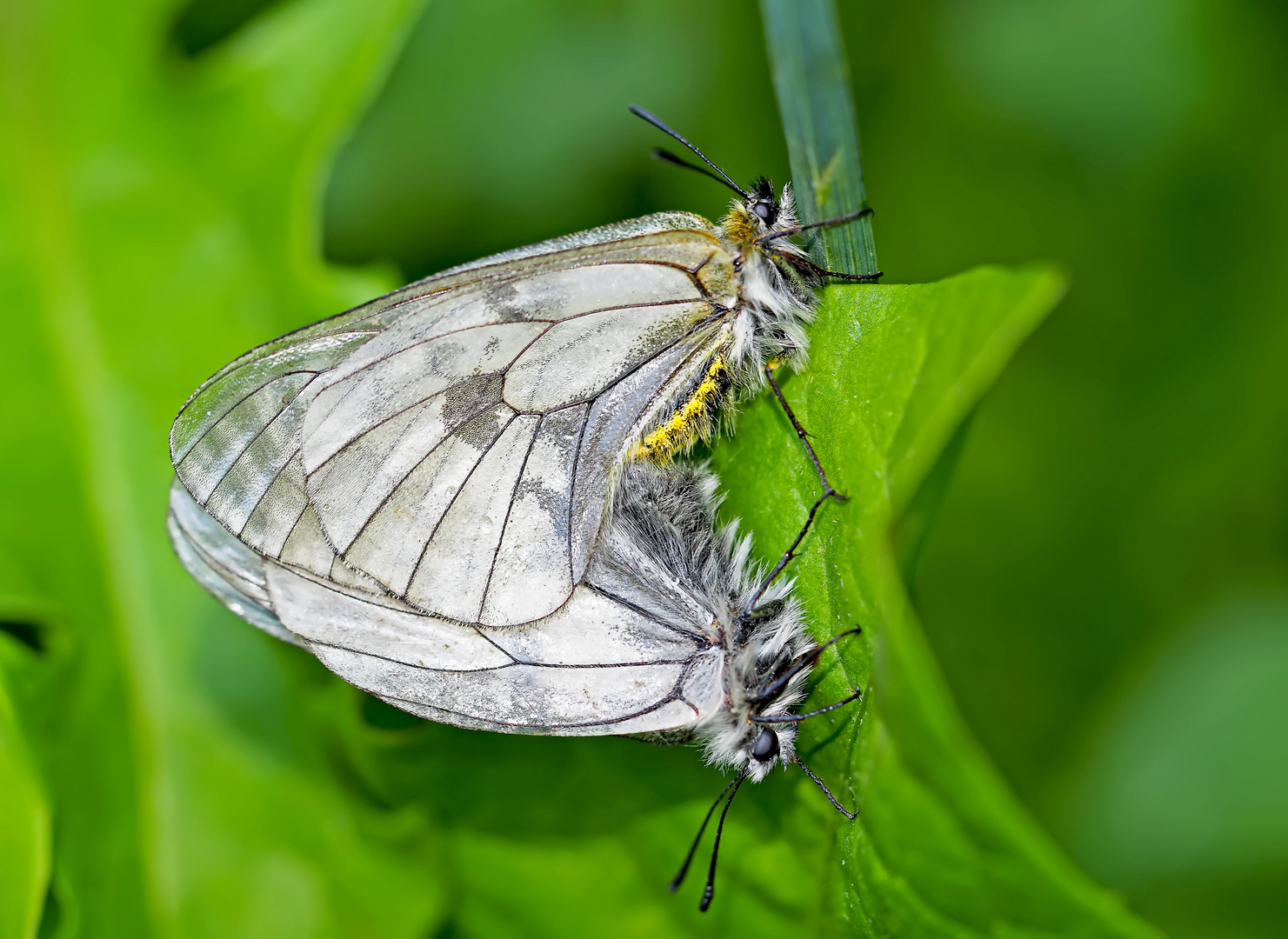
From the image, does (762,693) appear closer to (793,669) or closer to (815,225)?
(793,669)

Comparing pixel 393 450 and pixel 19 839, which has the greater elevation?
pixel 393 450

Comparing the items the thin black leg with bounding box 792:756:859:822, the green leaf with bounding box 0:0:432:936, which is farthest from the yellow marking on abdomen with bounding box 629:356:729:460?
the green leaf with bounding box 0:0:432:936

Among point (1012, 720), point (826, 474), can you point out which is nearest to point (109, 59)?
point (826, 474)

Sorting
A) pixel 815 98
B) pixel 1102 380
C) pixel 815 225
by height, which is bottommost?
pixel 1102 380

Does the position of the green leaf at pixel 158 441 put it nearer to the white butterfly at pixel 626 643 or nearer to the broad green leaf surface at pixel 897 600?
the white butterfly at pixel 626 643

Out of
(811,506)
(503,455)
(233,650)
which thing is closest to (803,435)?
(811,506)

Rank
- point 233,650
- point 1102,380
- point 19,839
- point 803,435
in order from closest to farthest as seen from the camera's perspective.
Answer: point 803,435 → point 19,839 → point 233,650 → point 1102,380

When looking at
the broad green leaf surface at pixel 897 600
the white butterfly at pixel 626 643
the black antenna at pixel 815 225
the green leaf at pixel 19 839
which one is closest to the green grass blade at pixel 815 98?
the black antenna at pixel 815 225
